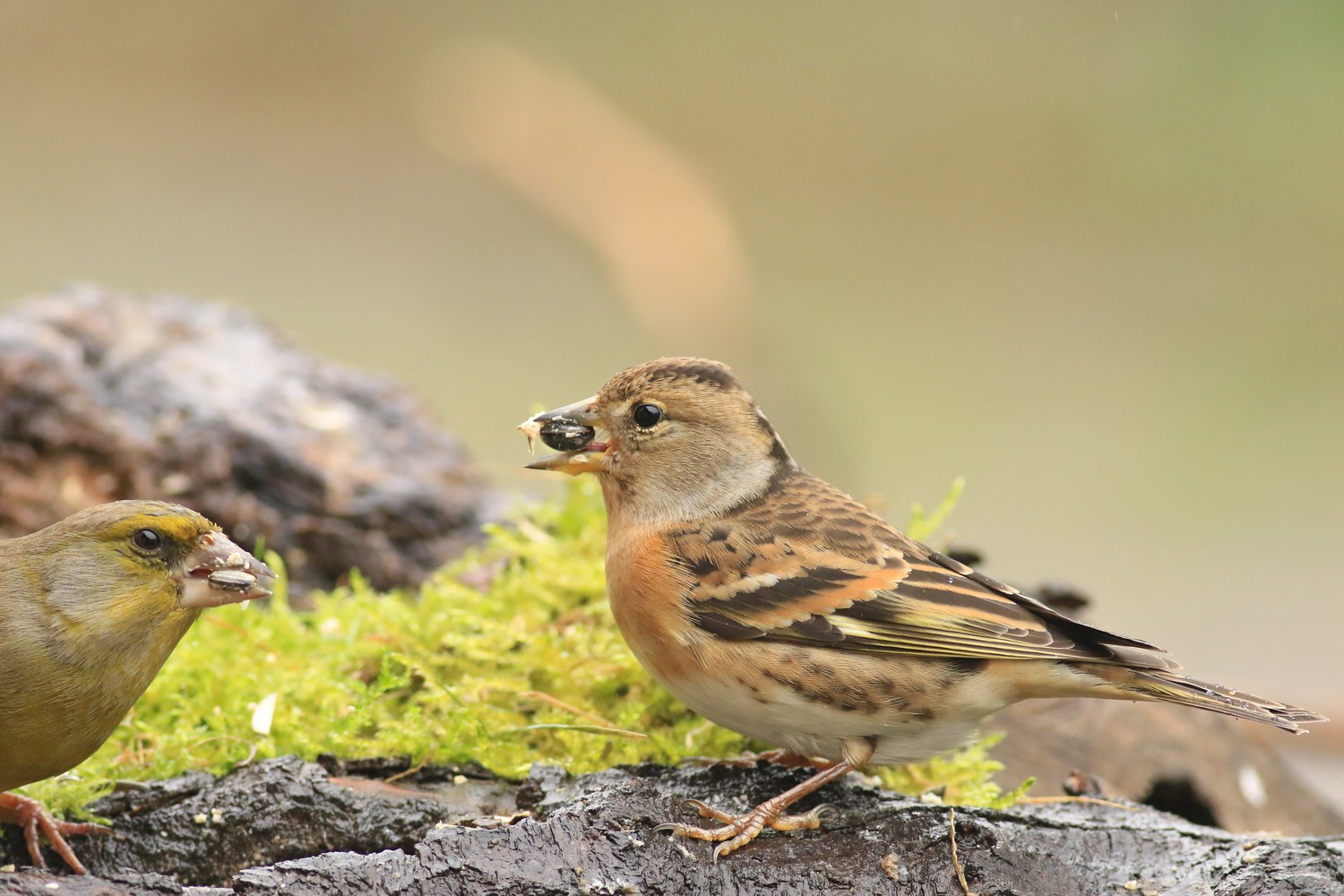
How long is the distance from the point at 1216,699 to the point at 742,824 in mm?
1375

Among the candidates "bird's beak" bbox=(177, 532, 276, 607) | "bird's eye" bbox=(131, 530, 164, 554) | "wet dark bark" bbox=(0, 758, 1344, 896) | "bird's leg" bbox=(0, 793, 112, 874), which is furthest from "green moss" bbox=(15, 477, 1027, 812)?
"bird's eye" bbox=(131, 530, 164, 554)

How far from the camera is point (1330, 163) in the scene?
15406 mm

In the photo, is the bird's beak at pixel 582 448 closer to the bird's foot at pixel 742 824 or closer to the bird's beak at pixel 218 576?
the bird's beak at pixel 218 576

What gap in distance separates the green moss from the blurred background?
20.6 feet

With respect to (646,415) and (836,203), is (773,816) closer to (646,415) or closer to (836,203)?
(646,415)

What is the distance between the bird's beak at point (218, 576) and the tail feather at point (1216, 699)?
8.19ft

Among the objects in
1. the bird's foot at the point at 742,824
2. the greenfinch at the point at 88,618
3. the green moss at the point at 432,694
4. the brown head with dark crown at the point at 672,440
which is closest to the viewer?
the greenfinch at the point at 88,618

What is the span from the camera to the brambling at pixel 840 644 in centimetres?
377

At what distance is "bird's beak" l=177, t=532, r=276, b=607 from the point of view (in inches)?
140

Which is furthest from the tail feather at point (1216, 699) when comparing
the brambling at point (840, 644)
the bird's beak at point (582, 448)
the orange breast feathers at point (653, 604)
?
the bird's beak at point (582, 448)

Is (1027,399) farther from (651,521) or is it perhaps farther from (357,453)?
(651,521)

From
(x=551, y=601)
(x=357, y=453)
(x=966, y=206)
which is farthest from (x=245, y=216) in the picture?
(x=551, y=601)

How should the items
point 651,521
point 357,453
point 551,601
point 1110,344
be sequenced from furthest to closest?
point 1110,344 < point 357,453 < point 551,601 < point 651,521

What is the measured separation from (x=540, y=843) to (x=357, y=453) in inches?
153
